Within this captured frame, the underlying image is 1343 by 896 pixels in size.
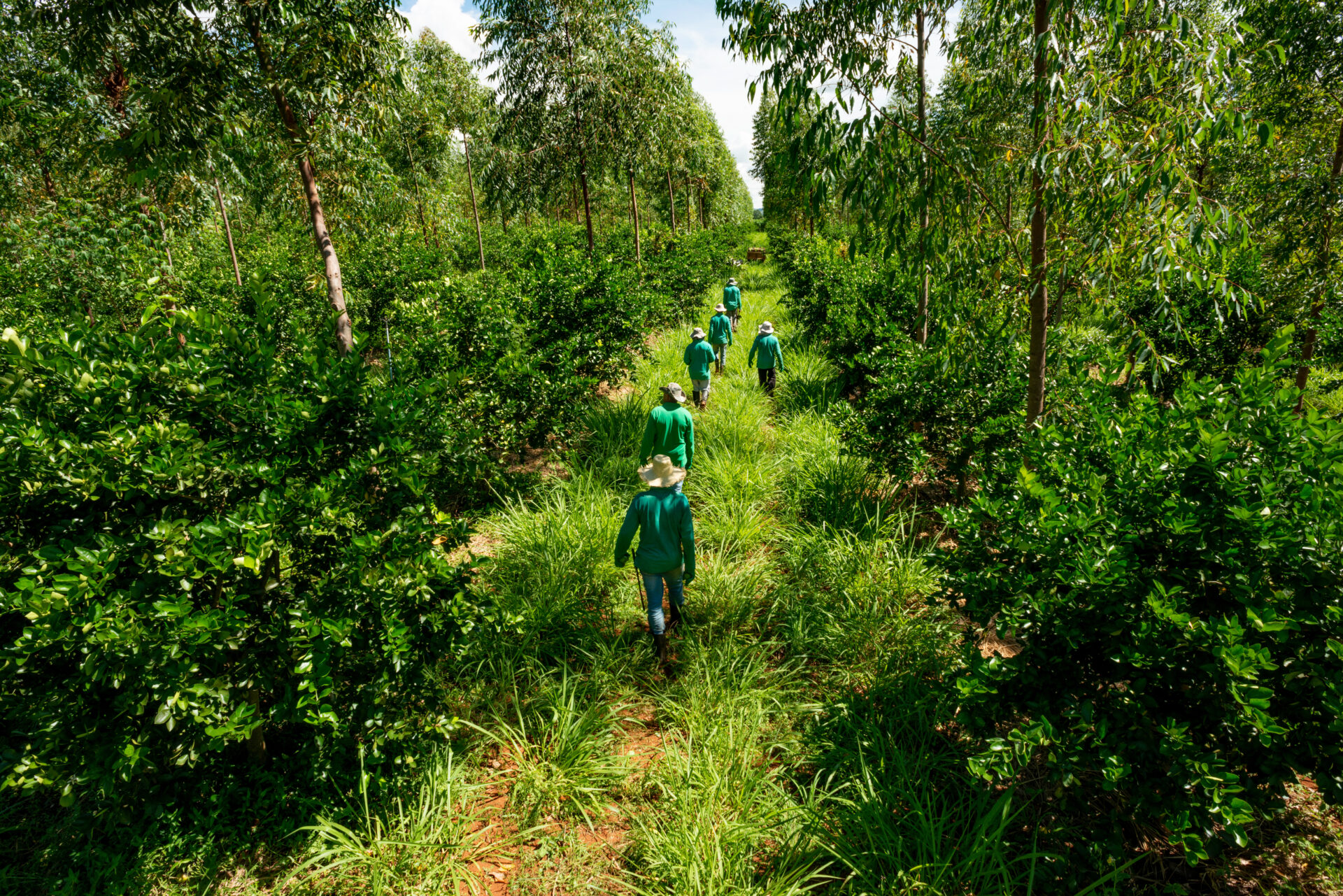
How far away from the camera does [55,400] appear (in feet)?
8.08

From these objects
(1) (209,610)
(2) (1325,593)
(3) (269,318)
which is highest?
(3) (269,318)

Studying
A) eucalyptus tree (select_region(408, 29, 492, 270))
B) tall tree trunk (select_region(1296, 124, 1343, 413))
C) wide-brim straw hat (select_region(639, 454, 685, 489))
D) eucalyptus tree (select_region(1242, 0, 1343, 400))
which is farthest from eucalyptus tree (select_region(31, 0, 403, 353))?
eucalyptus tree (select_region(408, 29, 492, 270))

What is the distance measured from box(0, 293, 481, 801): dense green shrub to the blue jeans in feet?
4.41

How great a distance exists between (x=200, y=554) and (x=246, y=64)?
6.04m

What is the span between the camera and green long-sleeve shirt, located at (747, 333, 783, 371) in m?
9.10

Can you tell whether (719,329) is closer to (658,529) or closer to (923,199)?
(923,199)

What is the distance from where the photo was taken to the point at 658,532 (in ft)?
12.7

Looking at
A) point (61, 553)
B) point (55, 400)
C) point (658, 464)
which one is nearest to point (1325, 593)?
point (658, 464)

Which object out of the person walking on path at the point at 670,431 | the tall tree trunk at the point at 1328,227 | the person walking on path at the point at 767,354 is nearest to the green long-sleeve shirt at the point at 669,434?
the person walking on path at the point at 670,431

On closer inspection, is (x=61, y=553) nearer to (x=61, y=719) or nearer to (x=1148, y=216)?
(x=61, y=719)

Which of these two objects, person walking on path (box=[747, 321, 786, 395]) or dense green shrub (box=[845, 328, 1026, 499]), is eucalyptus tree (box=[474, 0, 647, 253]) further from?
dense green shrub (box=[845, 328, 1026, 499])

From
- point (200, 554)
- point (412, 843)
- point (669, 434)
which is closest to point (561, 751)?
point (412, 843)

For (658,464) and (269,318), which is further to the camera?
(658,464)

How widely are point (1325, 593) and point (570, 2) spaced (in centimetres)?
1471
